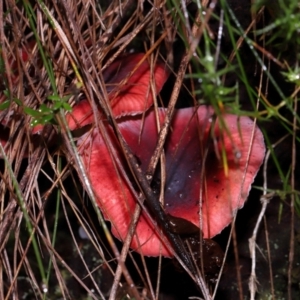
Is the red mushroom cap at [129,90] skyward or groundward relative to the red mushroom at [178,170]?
skyward

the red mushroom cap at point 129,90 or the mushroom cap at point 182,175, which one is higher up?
the red mushroom cap at point 129,90

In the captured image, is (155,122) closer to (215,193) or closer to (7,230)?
(215,193)

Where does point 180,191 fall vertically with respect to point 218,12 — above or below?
below

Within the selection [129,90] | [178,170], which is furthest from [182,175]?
[129,90]

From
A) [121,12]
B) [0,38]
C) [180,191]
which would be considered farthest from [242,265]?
[0,38]

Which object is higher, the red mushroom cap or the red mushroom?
the red mushroom cap

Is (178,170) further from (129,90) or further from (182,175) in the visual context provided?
(129,90)

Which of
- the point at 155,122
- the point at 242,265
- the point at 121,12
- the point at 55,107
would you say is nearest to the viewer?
the point at 55,107

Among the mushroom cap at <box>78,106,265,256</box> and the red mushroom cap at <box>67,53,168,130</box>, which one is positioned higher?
the red mushroom cap at <box>67,53,168,130</box>

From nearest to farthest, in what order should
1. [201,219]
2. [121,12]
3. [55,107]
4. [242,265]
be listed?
[55,107] < [201,219] < [121,12] < [242,265]
